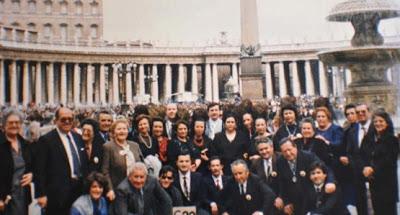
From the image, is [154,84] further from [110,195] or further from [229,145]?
Result: [110,195]

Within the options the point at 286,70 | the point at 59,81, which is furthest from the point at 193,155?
the point at 286,70

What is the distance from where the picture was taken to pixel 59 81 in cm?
6450

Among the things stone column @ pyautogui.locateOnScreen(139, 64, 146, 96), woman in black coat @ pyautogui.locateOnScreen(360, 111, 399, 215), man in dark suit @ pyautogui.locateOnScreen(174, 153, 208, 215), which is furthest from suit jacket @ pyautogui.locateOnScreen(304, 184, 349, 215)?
stone column @ pyautogui.locateOnScreen(139, 64, 146, 96)

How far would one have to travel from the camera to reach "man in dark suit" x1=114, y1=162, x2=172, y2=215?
7488 millimetres

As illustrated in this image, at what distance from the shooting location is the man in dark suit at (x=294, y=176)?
26.3ft

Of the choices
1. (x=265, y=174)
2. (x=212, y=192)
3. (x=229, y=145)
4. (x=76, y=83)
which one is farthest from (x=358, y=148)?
(x=76, y=83)

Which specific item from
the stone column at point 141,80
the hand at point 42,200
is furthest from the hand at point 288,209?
the stone column at point 141,80

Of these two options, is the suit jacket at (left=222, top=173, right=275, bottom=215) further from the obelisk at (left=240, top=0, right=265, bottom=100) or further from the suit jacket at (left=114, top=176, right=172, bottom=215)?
the obelisk at (left=240, top=0, right=265, bottom=100)

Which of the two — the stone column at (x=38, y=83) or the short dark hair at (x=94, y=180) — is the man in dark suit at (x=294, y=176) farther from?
the stone column at (x=38, y=83)

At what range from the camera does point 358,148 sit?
28.2ft

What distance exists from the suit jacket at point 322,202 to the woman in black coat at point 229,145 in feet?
6.78

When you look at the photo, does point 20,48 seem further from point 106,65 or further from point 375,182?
point 375,182

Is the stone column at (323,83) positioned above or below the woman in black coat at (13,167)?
above

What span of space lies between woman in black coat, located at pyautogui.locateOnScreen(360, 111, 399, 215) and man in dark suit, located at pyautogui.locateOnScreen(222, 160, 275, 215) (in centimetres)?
165
